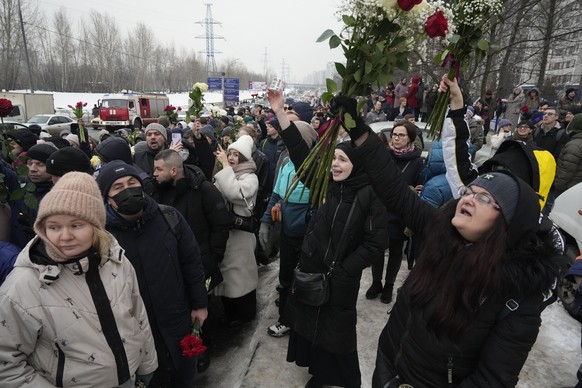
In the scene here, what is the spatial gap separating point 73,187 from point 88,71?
66338mm

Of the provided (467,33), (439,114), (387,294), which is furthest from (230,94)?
(467,33)

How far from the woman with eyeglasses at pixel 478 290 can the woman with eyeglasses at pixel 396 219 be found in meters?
2.39

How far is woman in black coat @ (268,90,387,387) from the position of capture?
2506 mm

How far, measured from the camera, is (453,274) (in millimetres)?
1445

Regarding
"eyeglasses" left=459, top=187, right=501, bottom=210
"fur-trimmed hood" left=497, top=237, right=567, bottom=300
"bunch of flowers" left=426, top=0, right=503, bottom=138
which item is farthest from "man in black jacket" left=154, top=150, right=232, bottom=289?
"fur-trimmed hood" left=497, top=237, right=567, bottom=300

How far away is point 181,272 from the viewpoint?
2.43m

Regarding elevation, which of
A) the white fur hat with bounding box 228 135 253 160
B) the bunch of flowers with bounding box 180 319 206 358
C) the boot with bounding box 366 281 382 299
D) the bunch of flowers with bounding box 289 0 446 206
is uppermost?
the bunch of flowers with bounding box 289 0 446 206

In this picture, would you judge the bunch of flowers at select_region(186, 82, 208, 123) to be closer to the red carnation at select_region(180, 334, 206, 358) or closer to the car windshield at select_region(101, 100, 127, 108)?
the red carnation at select_region(180, 334, 206, 358)

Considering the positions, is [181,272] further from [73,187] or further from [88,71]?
[88,71]

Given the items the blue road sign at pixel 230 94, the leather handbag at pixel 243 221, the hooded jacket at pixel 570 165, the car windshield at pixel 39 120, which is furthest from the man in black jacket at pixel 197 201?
the blue road sign at pixel 230 94

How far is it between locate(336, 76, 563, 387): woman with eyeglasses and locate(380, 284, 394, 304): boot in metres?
2.43

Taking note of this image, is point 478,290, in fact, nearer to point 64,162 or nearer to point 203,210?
point 203,210

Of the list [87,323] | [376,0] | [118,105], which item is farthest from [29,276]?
[118,105]

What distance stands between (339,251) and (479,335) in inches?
47.1
